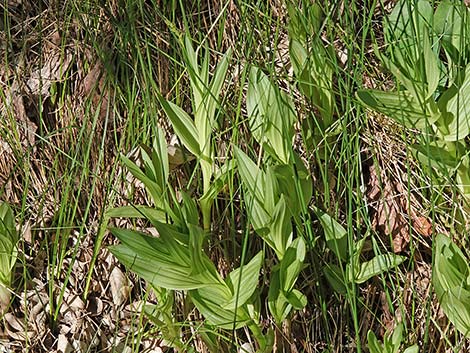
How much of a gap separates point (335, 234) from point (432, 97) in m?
0.30

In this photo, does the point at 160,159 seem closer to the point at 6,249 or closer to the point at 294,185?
the point at 294,185

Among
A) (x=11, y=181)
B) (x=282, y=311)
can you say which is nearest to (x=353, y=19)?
(x=282, y=311)

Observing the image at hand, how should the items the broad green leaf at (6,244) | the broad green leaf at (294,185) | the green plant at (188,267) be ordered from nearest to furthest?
the green plant at (188,267) < the broad green leaf at (294,185) < the broad green leaf at (6,244)

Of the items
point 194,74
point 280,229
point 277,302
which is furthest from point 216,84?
point 277,302

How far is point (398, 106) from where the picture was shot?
1.42m

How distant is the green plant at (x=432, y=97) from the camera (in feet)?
4.51

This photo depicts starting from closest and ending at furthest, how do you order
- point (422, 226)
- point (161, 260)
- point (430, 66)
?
point (161, 260) → point (430, 66) → point (422, 226)

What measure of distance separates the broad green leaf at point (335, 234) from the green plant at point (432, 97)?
0.19 meters

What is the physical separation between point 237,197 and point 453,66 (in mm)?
475

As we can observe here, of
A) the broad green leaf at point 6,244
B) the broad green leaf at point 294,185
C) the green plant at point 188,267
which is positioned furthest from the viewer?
the broad green leaf at point 6,244

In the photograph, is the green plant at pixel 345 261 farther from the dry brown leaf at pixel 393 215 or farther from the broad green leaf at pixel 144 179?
the broad green leaf at pixel 144 179

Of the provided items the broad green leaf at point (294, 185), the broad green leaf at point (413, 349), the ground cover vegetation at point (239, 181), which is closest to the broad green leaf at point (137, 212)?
the ground cover vegetation at point (239, 181)

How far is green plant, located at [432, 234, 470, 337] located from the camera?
1270 millimetres

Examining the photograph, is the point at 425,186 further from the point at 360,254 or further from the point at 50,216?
the point at 50,216
